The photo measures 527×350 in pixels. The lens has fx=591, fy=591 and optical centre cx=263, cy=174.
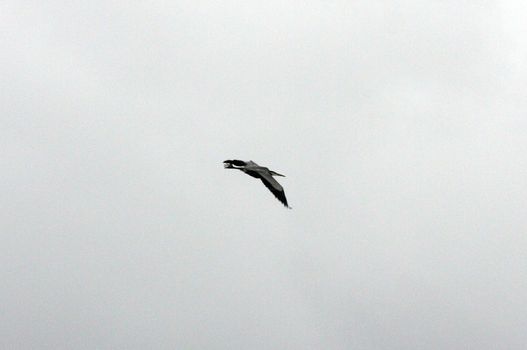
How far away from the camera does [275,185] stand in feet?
192

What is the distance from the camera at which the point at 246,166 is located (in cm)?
5769

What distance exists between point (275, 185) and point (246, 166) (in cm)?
351
